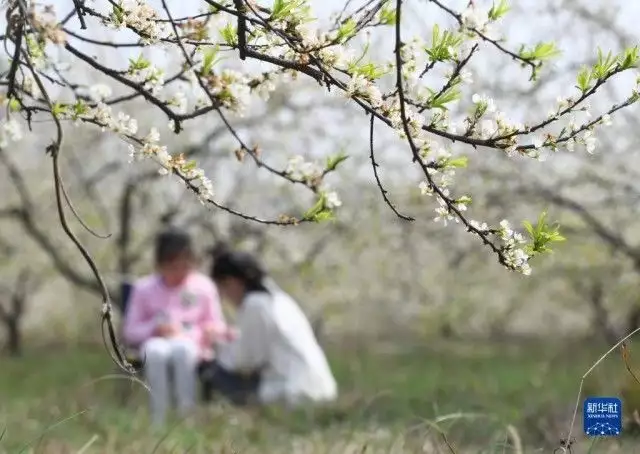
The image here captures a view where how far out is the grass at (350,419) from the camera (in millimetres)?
3934

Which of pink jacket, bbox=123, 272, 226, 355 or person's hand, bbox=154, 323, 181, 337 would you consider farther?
pink jacket, bbox=123, 272, 226, 355

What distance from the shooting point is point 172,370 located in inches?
290

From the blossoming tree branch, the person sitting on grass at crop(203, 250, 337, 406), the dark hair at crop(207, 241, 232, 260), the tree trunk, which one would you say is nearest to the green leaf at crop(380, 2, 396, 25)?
the blossoming tree branch

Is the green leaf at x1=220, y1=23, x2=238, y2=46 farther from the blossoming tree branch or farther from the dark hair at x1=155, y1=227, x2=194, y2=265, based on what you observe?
the dark hair at x1=155, y1=227, x2=194, y2=265

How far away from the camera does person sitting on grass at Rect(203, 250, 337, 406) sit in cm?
712

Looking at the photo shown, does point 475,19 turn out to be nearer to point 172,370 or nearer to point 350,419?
point 350,419

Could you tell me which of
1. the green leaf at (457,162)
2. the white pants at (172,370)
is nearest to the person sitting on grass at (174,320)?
the white pants at (172,370)

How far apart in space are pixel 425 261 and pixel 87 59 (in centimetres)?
1801

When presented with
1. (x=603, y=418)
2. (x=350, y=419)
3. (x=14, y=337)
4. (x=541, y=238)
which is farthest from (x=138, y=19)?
(x=14, y=337)

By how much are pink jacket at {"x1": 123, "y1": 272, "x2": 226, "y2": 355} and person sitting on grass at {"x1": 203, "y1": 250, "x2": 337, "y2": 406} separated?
0.42 m

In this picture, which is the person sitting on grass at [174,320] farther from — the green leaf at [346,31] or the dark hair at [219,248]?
the green leaf at [346,31]

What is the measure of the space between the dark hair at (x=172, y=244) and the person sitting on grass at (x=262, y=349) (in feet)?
0.82

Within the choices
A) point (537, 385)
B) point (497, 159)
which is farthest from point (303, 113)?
point (537, 385)

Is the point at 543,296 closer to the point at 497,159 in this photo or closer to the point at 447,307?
the point at 447,307
